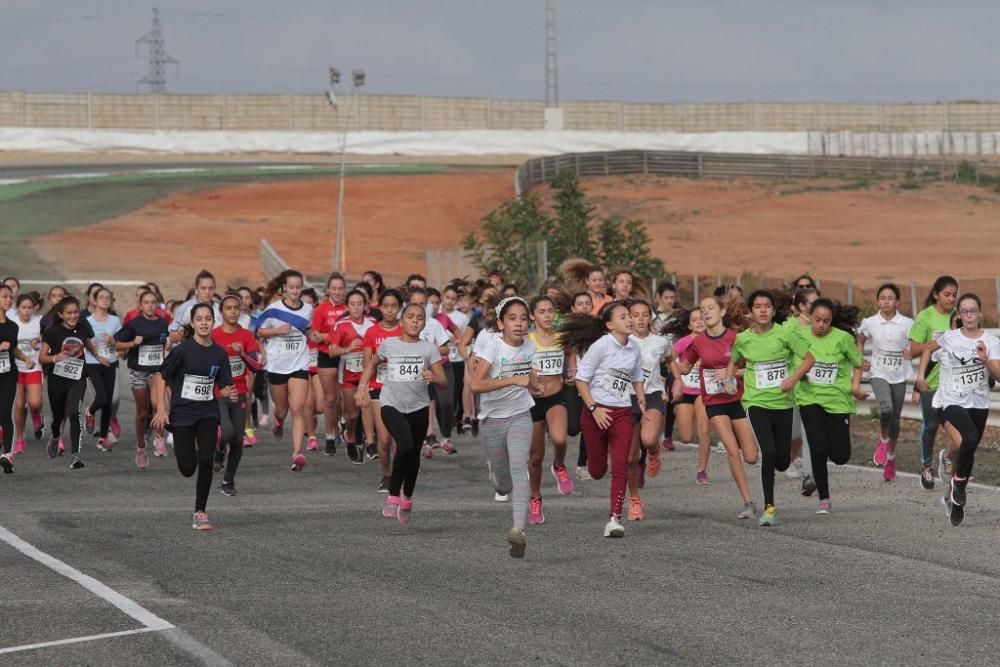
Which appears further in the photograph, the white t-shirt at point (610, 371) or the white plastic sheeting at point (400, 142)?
the white plastic sheeting at point (400, 142)

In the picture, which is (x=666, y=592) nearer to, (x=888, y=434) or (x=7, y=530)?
(x=7, y=530)

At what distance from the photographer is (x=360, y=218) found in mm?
63219

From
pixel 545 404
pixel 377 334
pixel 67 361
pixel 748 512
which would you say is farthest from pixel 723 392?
pixel 67 361

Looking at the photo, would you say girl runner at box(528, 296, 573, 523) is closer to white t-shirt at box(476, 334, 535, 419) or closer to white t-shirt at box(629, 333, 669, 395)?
white t-shirt at box(476, 334, 535, 419)

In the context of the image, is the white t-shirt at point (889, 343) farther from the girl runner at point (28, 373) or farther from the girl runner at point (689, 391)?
the girl runner at point (28, 373)

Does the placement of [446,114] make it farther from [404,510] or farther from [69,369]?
[404,510]

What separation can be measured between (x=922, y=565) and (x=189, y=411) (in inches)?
217

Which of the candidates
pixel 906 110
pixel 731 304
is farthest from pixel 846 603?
pixel 906 110

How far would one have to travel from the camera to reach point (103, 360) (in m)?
19.0

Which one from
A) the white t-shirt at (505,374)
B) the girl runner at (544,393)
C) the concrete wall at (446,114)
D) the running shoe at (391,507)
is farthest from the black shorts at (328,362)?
the concrete wall at (446,114)

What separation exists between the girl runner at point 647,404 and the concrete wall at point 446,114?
70.0 meters

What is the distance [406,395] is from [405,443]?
422mm

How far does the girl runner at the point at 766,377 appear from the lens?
13977 millimetres

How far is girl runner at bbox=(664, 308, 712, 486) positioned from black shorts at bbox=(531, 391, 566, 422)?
1.25m
